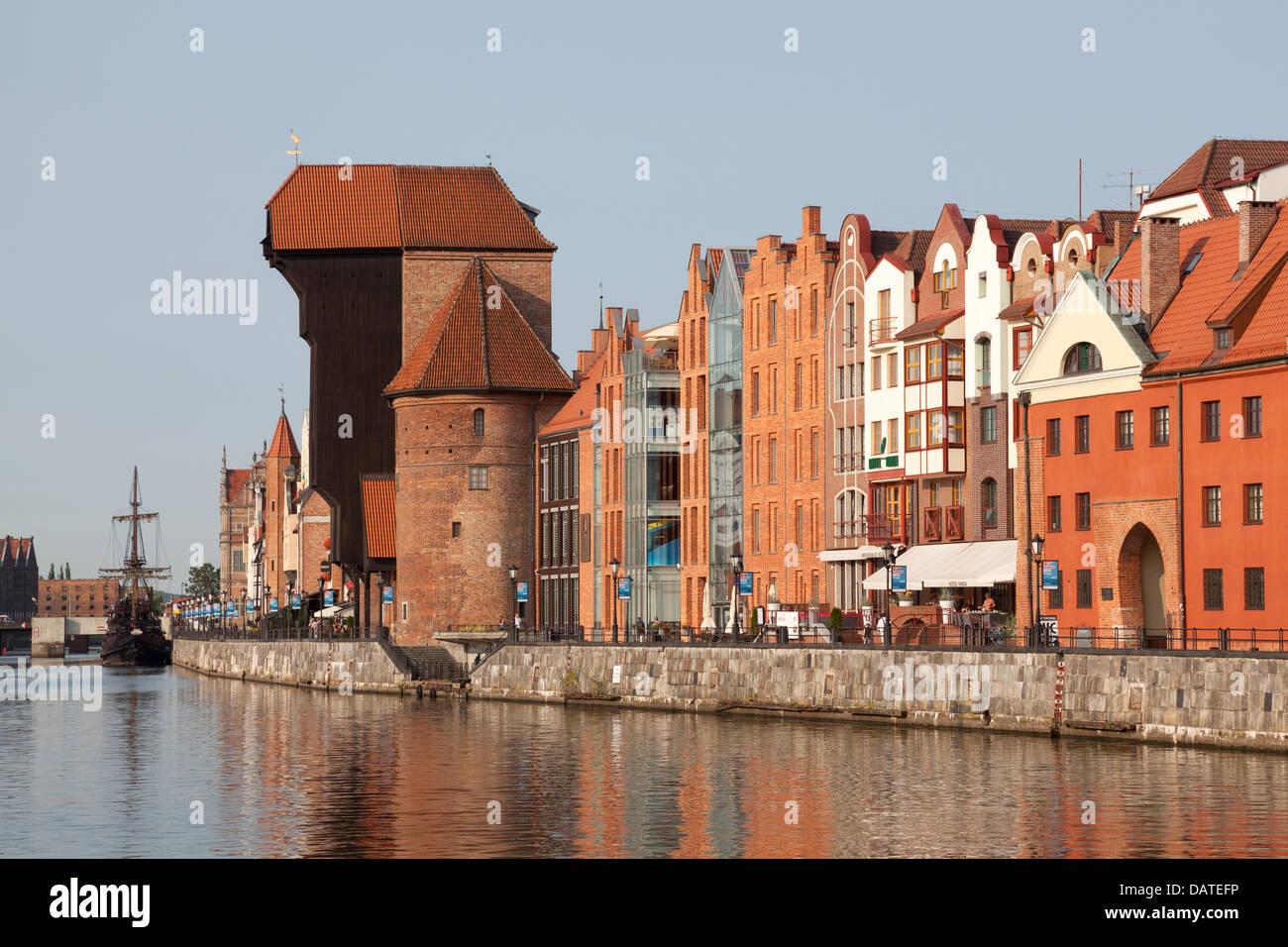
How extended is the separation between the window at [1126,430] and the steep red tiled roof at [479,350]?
45458 millimetres

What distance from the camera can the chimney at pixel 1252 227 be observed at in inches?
2309

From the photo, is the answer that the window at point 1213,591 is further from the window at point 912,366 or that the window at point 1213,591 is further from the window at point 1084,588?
the window at point 912,366

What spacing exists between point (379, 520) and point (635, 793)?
64.6m

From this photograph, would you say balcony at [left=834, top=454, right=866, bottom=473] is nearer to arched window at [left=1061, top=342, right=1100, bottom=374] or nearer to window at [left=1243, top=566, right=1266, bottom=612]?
arched window at [left=1061, top=342, right=1100, bottom=374]

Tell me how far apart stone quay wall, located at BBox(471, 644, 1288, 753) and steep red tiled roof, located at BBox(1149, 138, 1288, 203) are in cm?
2220

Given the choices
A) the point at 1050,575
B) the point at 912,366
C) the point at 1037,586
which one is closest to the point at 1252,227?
the point at 1050,575

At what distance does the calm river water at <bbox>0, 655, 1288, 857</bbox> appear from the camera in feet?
116

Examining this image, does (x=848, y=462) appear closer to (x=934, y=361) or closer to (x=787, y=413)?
(x=787, y=413)

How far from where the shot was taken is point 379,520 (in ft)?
349

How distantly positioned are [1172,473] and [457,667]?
155 ft

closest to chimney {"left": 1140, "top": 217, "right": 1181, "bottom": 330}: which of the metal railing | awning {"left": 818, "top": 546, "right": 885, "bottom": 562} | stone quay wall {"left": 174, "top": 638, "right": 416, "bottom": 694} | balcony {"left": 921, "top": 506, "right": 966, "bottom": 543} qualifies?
the metal railing

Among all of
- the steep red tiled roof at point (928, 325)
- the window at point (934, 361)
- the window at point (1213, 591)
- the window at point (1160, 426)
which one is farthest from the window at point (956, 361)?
the window at point (1213, 591)
